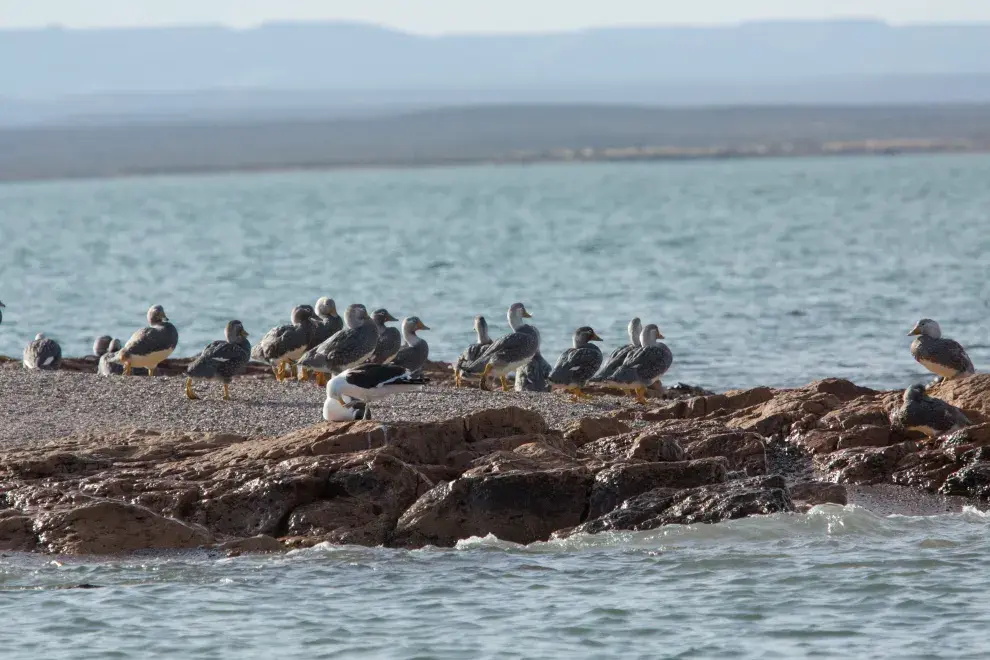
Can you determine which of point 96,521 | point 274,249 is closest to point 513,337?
point 96,521

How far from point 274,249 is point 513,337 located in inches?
1921

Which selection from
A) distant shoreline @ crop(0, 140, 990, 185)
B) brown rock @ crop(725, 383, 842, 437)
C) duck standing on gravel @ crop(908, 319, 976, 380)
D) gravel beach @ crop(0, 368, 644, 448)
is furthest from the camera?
distant shoreline @ crop(0, 140, 990, 185)

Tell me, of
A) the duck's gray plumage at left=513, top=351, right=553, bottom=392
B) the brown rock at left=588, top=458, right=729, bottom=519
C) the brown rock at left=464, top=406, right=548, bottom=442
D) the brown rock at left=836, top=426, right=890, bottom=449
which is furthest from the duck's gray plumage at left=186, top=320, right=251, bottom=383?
the brown rock at left=836, top=426, right=890, bottom=449

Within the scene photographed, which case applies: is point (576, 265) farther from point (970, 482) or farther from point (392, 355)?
point (970, 482)

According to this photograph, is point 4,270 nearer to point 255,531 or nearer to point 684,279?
point 684,279

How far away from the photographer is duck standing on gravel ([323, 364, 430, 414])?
1551cm

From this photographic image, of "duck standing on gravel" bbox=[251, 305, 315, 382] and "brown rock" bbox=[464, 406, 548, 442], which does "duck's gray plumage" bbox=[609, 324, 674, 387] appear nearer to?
"duck standing on gravel" bbox=[251, 305, 315, 382]

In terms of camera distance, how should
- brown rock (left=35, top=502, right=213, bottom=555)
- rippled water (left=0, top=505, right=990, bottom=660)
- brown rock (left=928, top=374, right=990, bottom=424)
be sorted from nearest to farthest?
rippled water (left=0, top=505, right=990, bottom=660) < brown rock (left=35, top=502, right=213, bottom=555) < brown rock (left=928, top=374, right=990, bottom=424)

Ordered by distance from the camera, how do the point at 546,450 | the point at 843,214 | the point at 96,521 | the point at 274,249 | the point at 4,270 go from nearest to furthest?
the point at 96,521, the point at 546,450, the point at 4,270, the point at 274,249, the point at 843,214

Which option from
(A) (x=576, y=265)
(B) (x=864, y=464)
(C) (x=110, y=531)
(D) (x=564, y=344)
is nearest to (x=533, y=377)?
(B) (x=864, y=464)

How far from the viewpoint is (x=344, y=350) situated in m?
20.0

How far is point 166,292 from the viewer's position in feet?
150

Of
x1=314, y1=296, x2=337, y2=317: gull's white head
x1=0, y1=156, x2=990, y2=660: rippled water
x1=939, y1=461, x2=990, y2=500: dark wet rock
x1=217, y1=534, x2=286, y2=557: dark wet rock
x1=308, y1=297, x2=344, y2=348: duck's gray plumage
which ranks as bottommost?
x1=0, y1=156, x2=990, y2=660: rippled water

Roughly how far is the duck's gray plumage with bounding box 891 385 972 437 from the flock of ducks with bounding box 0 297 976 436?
3.24 meters
